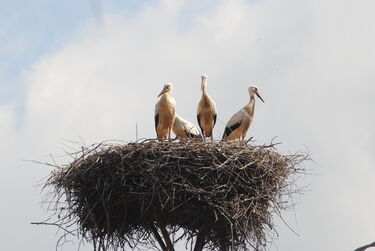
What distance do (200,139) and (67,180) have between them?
158 cm

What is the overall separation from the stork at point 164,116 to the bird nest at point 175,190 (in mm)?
2536

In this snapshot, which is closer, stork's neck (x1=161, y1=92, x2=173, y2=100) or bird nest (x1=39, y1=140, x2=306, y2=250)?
bird nest (x1=39, y1=140, x2=306, y2=250)

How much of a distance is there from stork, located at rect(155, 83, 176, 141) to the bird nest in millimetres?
2536

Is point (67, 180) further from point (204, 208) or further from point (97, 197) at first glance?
point (204, 208)

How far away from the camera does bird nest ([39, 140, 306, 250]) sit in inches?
365

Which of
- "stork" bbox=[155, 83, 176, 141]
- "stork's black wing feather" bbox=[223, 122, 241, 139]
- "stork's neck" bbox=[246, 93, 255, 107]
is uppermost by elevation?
"stork's neck" bbox=[246, 93, 255, 107]

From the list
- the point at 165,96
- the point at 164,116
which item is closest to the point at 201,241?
the point at 164,116

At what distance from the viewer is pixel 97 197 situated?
9.48 meters

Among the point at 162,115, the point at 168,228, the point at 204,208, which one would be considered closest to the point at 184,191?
the point at 204,208

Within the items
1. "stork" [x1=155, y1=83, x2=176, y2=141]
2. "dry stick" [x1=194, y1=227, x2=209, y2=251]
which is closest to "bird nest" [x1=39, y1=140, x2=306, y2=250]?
"dry stick" [x1=194, y1=227, x2=209, y2=251]

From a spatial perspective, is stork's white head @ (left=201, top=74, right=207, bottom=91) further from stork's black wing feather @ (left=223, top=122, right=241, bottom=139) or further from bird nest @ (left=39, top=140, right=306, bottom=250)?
bird nest @ (left=39, top=140, right=306, bottom=250)

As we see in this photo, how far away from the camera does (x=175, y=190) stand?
9234mm

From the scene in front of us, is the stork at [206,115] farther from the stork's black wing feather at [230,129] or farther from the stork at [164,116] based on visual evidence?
the stork at [164,116]

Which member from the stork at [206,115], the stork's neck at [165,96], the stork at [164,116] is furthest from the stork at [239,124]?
the stork's neck at [165,96]
